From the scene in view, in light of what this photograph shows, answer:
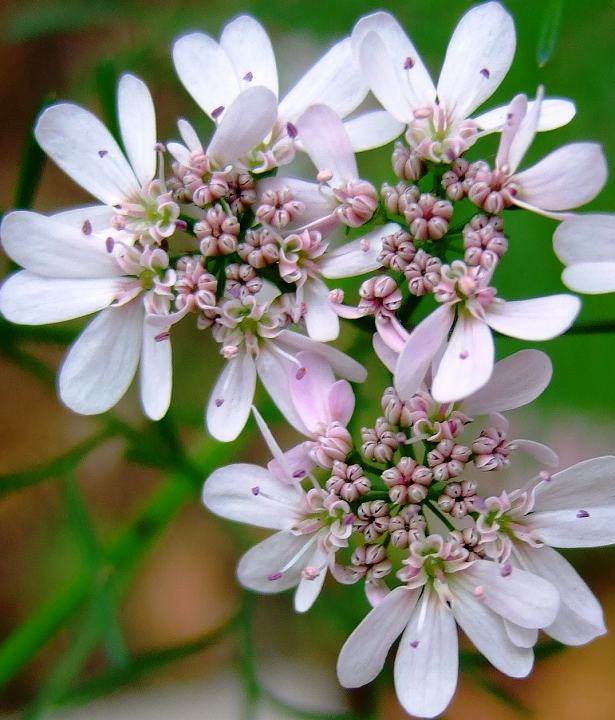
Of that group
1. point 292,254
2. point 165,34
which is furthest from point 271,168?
point 165,34

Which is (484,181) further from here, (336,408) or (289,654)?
(289,654)

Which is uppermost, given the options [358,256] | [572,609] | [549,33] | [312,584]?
[549,33]

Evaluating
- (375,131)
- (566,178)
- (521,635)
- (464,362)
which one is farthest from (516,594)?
(375,131)

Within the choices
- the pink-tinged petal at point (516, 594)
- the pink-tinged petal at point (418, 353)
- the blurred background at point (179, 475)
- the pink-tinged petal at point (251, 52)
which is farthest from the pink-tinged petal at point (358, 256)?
the blurred background at point (179, 475)

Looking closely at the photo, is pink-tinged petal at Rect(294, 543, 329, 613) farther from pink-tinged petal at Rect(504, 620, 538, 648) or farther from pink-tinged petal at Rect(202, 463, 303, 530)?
pink-tinged petal at Rect(504, 620, 538, 648)

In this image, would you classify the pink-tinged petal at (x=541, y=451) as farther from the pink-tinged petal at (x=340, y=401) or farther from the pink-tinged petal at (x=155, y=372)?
the pink-tinged petal at (x=155, y=372)

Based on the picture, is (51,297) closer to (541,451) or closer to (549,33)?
(541,451)

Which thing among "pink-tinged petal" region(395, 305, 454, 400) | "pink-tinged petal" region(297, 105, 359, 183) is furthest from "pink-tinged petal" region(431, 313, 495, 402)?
"pink-tinged petal" region(297, 105, 359, 183)
